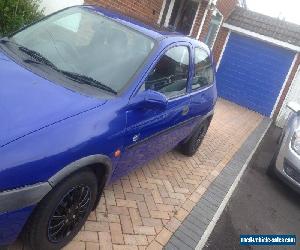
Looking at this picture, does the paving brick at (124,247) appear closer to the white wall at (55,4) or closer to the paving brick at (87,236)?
the paving brick at (87,236)

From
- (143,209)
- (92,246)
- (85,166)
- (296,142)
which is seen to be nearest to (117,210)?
(143,209)

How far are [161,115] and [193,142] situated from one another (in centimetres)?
245

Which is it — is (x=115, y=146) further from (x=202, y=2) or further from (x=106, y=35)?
(x=202, y=2)

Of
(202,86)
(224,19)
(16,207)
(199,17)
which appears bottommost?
(16,207)

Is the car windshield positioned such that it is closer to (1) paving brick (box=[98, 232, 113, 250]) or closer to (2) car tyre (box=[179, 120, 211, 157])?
(1) paving brick (box=[98, 232, 113, 250])

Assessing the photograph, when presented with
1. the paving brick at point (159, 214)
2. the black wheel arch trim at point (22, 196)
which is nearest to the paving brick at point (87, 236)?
the paving brick at point (159, 214)

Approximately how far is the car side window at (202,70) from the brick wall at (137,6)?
1897 millimetres

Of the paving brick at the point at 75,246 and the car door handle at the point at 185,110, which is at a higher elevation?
the car door handle at the point at 185,110

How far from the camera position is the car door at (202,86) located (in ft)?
16.9

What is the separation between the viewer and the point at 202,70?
551 cm

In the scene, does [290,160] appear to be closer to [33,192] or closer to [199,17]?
[33,192]

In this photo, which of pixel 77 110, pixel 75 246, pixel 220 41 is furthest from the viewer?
pixel 220 41

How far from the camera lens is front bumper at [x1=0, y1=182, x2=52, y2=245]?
2.44 metres

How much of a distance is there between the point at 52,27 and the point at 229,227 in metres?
3.34
